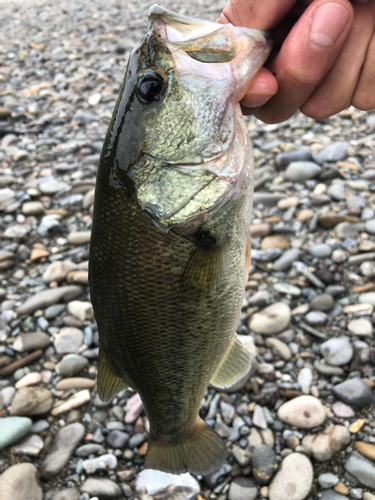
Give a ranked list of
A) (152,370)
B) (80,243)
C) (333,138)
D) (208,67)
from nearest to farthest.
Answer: (208,67)
(152,370)
(80,243)
(333,138)

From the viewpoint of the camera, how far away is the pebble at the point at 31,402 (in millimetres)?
2961

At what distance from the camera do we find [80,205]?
500 centimetres

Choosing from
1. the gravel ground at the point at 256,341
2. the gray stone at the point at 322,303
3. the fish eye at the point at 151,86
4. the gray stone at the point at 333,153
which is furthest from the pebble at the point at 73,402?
the gray stone at the point at 333,153

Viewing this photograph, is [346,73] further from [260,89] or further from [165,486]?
[165,486]

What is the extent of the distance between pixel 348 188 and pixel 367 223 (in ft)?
2.26

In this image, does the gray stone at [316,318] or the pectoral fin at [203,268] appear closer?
the pectoral fin at [203,268]

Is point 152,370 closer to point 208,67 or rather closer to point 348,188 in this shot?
point 208,67

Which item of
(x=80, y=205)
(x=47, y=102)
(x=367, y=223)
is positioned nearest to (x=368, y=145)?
(x=367, y=223)

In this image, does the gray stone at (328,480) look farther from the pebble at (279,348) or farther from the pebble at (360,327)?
the pebble at (360,327)

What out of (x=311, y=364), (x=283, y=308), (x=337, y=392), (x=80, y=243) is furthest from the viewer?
(x=80, y=243)

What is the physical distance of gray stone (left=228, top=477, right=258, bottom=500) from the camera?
2.51 meters

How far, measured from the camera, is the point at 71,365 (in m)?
3.24

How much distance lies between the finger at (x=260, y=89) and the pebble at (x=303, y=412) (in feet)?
6.62

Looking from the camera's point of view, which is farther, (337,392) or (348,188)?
(348,188)
